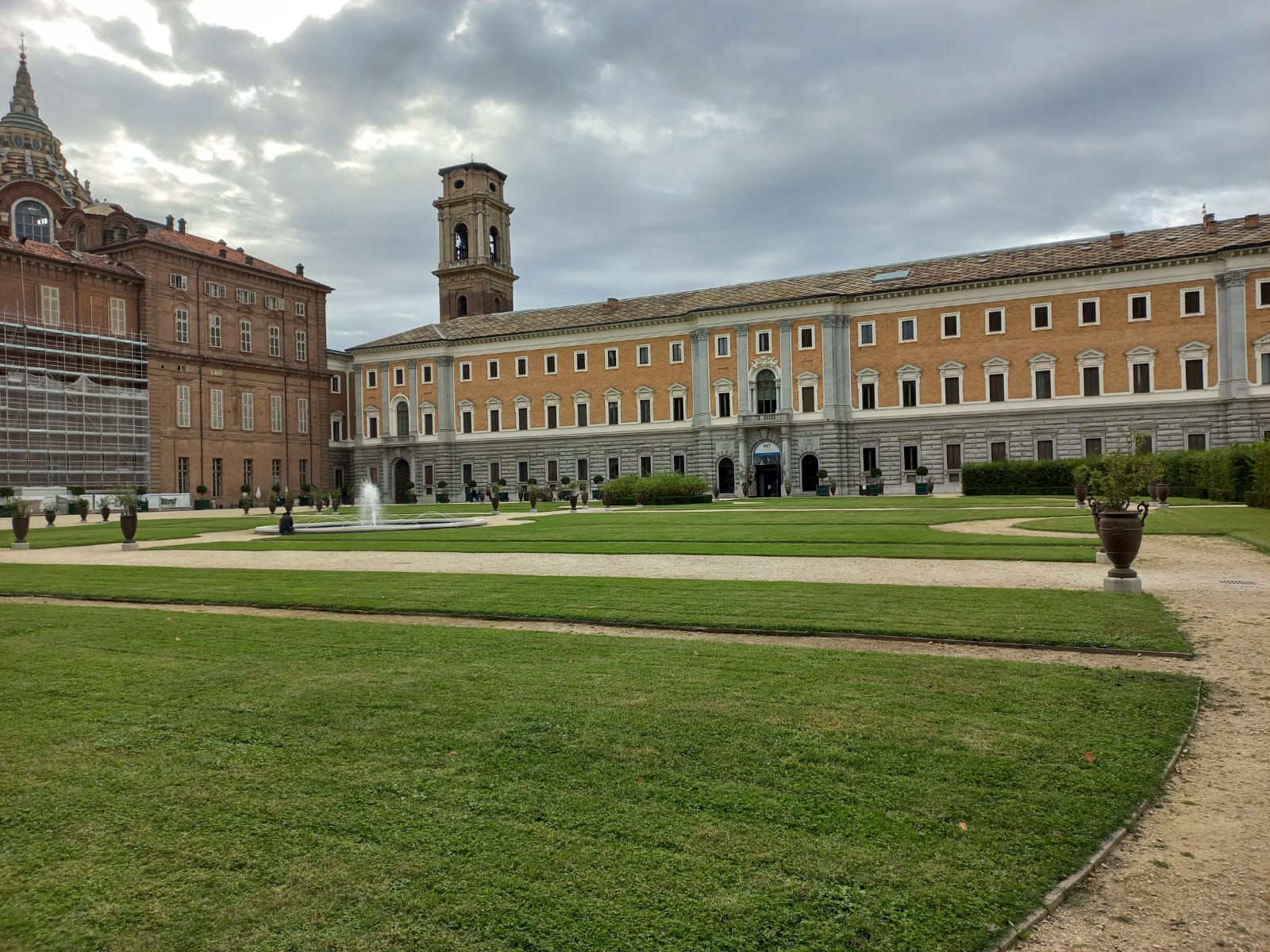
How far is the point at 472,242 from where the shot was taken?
241 feet

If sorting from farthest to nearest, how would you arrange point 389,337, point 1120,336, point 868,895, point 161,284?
1. point 389,337
2. point 161,284
3. point 1120,336
4. point 868,895

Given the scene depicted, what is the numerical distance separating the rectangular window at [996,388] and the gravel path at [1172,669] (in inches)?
1309

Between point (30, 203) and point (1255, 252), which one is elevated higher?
point (30, 203)

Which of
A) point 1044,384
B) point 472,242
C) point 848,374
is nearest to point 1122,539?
point 1044,384

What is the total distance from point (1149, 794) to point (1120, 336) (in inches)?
1895

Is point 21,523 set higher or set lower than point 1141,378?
lower

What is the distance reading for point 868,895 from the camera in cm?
305

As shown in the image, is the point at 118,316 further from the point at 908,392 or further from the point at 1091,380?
the point at 1091,380

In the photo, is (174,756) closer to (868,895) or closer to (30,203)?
(868,895)

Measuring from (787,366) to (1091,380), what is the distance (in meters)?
17.2

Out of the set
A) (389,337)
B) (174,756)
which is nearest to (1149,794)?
(174,756)

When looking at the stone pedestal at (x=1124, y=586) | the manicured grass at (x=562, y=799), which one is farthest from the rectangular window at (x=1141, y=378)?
the manicured grass at (x=562, y=799)

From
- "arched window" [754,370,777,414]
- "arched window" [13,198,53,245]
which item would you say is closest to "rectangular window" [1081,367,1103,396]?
"arched window" [754,370,777,414]

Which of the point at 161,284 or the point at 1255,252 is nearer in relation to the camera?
the point at 1255,252
